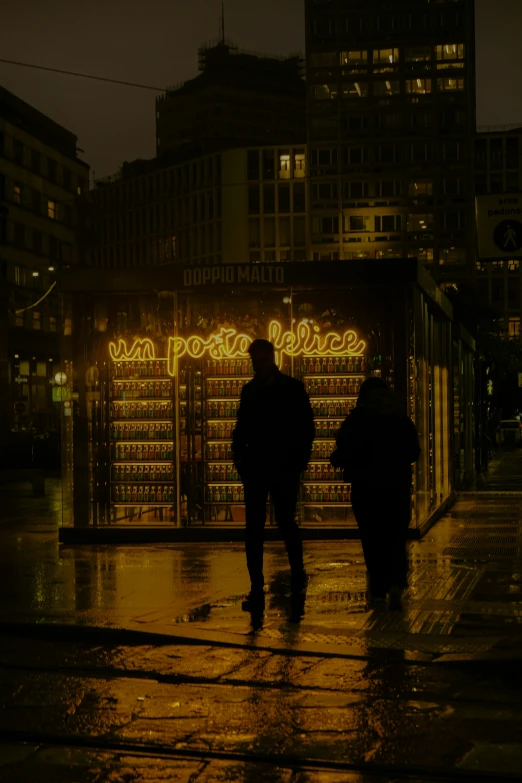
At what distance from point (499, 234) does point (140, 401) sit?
6029 millimetres

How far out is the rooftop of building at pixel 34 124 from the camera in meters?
77.6

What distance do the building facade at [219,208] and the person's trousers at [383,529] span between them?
419ft

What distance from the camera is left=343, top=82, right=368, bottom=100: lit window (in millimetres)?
143000

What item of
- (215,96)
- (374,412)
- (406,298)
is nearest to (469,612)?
(374,412)

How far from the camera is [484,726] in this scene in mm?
6273

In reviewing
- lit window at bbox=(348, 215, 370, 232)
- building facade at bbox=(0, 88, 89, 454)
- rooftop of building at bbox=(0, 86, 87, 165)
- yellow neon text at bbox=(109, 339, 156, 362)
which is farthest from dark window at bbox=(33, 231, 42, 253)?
yellow neon text at bbox=(109, 339, 156, 362)

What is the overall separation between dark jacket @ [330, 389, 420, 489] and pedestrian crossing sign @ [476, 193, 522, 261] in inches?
327

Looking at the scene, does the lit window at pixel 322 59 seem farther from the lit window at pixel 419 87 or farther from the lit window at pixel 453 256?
the lit window at pixel 453 256

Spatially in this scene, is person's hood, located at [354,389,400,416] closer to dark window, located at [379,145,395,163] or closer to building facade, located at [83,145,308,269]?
building facade, located at [83,145,308,269]

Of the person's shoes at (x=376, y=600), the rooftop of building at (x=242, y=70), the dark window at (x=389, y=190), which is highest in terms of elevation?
the rooftop of building at (x=242, y=70)

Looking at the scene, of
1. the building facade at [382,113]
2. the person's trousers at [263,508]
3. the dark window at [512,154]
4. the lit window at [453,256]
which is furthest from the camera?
the dark window at [512,154]

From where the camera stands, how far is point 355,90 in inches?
5630

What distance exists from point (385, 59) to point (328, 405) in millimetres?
134583

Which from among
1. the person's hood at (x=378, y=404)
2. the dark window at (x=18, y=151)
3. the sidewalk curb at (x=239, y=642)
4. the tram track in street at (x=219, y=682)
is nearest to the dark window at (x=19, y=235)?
the dark window at (x=18, y=151)
